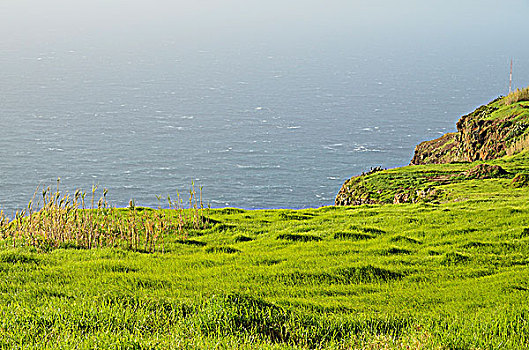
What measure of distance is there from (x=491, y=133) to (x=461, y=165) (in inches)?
430

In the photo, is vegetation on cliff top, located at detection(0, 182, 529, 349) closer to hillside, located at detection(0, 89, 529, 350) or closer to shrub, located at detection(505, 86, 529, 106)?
hillside, located at detection(0, 89, 529, 350)

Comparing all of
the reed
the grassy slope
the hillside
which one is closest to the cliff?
the hillside

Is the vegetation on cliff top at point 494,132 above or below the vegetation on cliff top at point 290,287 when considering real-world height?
above

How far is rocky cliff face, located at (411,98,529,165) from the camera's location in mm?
47781

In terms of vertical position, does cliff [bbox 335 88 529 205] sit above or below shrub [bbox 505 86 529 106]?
below

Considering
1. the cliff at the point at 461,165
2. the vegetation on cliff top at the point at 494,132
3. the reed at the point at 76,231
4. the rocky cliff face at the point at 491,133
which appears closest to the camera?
the reed at the point at 76,231

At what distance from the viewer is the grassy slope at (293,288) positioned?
27.5ft

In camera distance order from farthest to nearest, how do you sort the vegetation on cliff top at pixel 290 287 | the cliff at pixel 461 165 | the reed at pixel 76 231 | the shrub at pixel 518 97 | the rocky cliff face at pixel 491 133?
the shrub at pixel 518 97, the rocky cliff face at pixel 491 133, the cliff at pixel 461 165, the reed at pixel 76 231, the vegetation on cliff top at pixel 290 287

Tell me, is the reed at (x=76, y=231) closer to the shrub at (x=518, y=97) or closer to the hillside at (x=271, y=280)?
the hillside at (x=271, y=280)

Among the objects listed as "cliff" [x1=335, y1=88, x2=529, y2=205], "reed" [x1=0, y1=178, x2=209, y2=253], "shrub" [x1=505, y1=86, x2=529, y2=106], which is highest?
"shrub" [x1=505, y1=86, x2=529, y2=106]

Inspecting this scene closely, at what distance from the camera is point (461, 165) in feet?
139

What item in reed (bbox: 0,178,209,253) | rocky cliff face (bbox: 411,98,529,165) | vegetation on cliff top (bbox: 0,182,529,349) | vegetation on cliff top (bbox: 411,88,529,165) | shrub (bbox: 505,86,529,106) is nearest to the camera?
vegetation on cliff top (bbox: 0,182,529,349)

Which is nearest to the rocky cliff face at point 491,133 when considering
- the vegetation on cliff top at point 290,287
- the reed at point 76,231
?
the vegetation on cliff top at point 290,287

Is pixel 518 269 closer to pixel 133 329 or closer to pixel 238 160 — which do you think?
pixel 133 329
